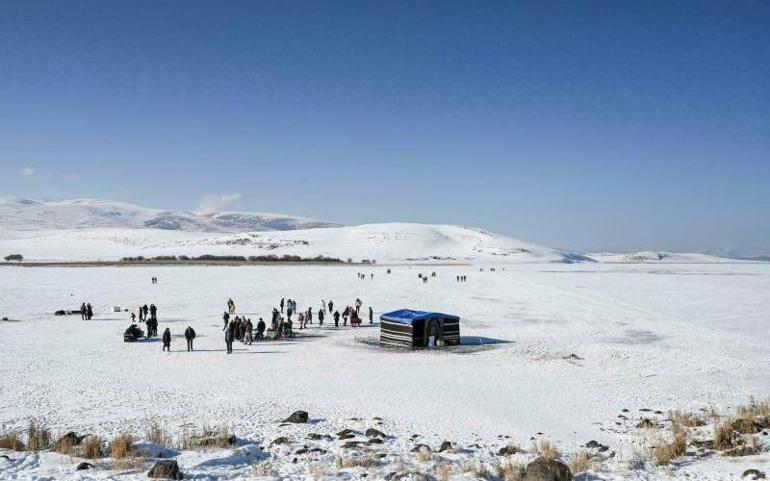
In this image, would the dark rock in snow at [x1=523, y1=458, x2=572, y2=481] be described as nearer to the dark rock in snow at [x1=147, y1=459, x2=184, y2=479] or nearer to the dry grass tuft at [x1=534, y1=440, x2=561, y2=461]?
the dry grass tuft at [x1=534, y1=440, x2=561, y2=461]

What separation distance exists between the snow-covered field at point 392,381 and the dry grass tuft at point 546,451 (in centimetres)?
45

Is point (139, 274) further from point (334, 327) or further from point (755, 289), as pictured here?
point (755, 289)

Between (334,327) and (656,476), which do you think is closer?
(656,476)

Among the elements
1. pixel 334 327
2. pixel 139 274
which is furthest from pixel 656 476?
pixel 139 274

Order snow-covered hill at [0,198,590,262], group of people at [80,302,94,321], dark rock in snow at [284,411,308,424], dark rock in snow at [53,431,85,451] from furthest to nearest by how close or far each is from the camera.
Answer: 1. snow-covered hill at [0,198,590,262]
2. group of people at [80,302,94,321]
3. dark rock in snow at [284,411,308,424]
4. dark rock in snow at [53,431,85,451]

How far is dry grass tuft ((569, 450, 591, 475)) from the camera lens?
10.7 meters

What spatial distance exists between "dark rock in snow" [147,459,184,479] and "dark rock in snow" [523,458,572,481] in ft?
18.5

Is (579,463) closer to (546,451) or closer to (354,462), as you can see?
(546,451)

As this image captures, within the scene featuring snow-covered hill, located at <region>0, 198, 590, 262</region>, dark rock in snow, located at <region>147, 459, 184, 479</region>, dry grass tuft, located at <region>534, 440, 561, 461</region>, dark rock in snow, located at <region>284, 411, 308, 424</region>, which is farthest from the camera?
snow-covered hill, located at <region>0, 198, 590, 262</region>

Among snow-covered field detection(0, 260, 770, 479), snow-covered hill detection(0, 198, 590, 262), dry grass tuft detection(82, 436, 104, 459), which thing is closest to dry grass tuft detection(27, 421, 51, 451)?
snow-covered field detection(0, 260, 770, 479)

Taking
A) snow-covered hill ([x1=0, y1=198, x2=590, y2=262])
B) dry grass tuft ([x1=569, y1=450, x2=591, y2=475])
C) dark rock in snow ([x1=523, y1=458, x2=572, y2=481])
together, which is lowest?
dry grass tuft ([x1=569, y1=450, x2=591, y2=475])

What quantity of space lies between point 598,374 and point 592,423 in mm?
6388

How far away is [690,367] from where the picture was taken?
73.4 ft

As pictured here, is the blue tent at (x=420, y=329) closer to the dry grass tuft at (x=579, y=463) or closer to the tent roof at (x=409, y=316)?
the tent roof at (x=409, y=316)
